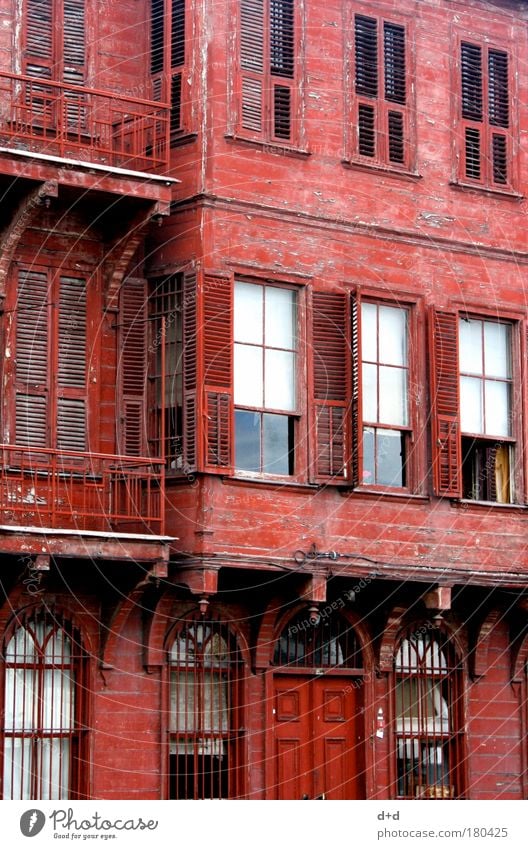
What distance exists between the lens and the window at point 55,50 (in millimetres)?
26547

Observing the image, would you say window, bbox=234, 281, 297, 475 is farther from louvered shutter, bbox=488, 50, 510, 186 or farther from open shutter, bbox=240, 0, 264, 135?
louvered shutter, bbox=488, 50, 510, 186

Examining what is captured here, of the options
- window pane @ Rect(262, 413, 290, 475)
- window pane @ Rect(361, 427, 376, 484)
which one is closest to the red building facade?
window pane @ Rect(262, 413, 290, 475)

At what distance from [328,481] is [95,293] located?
3.97m

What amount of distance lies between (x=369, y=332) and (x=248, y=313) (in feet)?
6.70

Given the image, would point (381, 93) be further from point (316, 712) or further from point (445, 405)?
point (316, 712)

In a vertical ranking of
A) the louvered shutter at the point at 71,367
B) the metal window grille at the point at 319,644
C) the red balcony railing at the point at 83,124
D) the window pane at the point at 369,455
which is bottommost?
the metal window grille at the point at 319,644

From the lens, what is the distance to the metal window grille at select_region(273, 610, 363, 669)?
27.7 meters

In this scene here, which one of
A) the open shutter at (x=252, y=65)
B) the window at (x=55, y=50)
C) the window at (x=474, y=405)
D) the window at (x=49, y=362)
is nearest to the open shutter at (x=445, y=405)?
the window at (x=474, y=405)

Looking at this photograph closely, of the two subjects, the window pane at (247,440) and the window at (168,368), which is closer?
the window at (168,368)

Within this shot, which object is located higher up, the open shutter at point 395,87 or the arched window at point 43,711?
the open shutter at point 395,87

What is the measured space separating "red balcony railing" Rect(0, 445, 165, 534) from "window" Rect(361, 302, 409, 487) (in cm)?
342

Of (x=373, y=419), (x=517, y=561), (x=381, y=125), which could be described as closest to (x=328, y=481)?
(x=373, y=419)

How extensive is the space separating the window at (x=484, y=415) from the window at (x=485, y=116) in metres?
2.25

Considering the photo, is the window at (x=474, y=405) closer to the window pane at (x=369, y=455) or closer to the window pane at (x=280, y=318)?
the window pane at (x=369, y=455)
